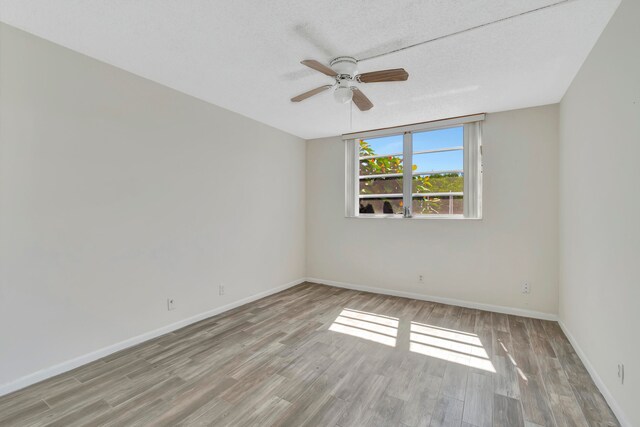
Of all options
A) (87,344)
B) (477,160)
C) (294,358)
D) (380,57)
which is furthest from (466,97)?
(87,344)

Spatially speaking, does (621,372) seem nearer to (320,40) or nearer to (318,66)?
(318,66)

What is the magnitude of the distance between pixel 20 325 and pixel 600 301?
414 cm

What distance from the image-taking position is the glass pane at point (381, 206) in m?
4.47

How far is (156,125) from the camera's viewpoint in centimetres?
292

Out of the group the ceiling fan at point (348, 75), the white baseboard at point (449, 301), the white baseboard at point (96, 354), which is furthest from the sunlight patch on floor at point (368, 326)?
the ceiling fan at point (348, 75)

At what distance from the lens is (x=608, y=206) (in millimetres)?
1938

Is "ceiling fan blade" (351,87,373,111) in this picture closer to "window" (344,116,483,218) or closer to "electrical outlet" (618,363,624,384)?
"window" (344,116,483,218)

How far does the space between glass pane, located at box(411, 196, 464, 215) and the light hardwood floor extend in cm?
145

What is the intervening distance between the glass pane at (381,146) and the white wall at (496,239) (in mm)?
1076

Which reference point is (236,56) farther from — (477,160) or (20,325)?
(477,160)

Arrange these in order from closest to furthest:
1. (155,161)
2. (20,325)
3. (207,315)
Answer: (20,325) → (155,161) → (207,315)

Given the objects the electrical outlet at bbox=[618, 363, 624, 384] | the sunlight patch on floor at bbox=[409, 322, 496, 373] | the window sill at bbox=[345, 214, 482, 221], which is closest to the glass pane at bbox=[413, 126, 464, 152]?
the window sill at bbox=[345, 214, 482, 221]

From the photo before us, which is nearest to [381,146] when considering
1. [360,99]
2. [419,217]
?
[419,217]

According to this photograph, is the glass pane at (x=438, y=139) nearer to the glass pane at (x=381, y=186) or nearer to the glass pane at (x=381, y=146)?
the glass pane at (x=381, y=146)
